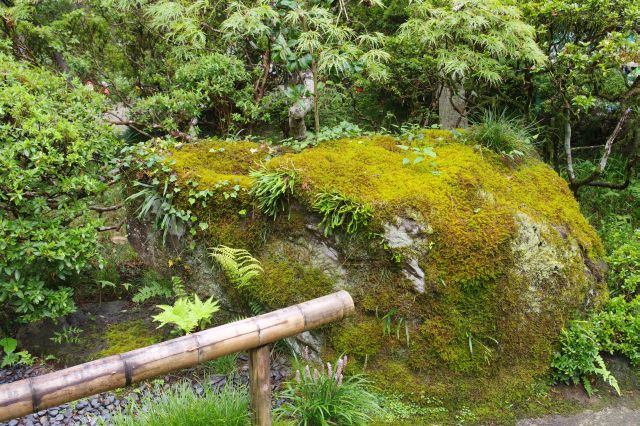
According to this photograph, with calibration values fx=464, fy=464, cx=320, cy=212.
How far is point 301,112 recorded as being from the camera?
5809 millimetres

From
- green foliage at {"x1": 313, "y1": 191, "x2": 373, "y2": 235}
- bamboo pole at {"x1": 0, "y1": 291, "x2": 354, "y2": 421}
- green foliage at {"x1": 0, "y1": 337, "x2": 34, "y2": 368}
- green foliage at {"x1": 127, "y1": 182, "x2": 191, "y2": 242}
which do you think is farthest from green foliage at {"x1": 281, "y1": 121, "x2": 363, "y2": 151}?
green foliage at {"x1": 0, "y1": 337, "x2": 34, "y2": 368}

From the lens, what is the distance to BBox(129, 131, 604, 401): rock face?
3930mm

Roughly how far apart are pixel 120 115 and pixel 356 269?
4298 millimetres

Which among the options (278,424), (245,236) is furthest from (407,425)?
(245,236)

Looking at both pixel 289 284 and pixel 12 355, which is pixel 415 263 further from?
pixel 12 355

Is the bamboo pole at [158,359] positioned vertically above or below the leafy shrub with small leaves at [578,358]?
above

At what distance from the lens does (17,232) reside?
150 inches

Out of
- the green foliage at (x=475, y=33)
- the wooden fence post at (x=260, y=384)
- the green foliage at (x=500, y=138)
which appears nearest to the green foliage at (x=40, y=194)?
the wooden fence post at (x=260, y=384)

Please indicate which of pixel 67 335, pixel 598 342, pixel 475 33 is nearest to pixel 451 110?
pixel 475 33

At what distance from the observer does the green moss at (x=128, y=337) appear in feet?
14.4

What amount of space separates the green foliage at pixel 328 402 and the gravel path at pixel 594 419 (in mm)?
1410

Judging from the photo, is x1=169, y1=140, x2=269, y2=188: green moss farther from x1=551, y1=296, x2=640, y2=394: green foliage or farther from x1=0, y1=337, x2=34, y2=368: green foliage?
x1=551, y1=296, x2=640, y2=394: green foliage

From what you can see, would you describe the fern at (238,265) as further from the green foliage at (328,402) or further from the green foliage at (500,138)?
the green foliage at (500,138)

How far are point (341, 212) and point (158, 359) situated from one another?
2.02 m
